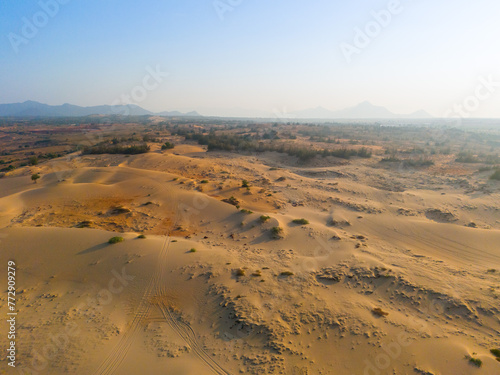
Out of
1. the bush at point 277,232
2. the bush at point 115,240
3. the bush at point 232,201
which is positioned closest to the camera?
the bush at point 115,240

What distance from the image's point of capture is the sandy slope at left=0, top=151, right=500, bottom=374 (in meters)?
6.95

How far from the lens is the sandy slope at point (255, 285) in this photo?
22.8ft

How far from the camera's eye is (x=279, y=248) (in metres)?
12.6

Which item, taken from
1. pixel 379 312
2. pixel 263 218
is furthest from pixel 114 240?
pixel 379 312

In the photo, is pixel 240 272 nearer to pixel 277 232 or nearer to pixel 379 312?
pixel 277 232

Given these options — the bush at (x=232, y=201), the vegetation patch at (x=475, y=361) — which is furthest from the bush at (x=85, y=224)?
the vegetation patch at (x=475, y=361)

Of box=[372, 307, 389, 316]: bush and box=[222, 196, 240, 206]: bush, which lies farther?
box=[222, 196, 240, 206]: bush

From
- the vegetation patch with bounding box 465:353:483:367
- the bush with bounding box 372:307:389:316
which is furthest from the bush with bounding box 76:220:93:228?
the vegetation patch with bounding box 465:353:483:367

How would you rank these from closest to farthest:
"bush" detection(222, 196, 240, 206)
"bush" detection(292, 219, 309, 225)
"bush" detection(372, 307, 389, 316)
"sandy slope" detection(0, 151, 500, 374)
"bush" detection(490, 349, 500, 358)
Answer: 1. "bush" detection(490, 349, 500, 358)
2. "sandy slope" detection(0, 151, 500, 374)
3. "bush" detection(372, 307, 389, 316)
4. "bush" detection(292, 219, 309, 225)
5. "bush" detection(222, 196, 240, 206)

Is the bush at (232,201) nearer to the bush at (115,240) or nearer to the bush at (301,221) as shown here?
the bush at (301,221)

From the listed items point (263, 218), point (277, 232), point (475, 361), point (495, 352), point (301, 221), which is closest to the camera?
point (475, 361)

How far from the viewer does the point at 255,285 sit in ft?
30.9

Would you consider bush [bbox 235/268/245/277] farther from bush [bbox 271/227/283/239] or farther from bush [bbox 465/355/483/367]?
bush [bbox 465/355/483/367]

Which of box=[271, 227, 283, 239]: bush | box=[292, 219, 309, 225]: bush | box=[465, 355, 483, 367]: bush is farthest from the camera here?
box=[292, 219, 309, 225]: bush
